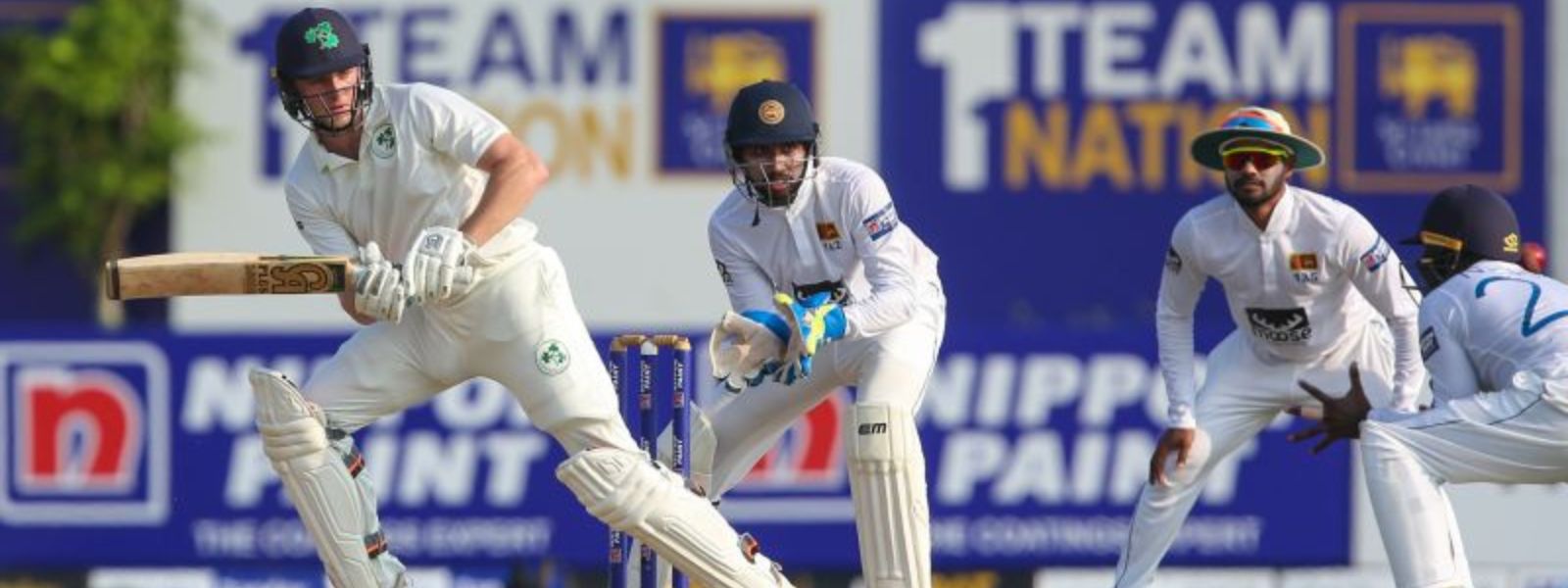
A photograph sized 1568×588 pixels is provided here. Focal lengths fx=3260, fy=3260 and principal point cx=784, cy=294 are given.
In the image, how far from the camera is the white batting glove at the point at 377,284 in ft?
26.5

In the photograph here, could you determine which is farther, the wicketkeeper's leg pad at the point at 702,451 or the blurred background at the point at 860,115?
the blurred background at the point at 860,115

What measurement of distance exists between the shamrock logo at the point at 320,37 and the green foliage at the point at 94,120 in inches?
444

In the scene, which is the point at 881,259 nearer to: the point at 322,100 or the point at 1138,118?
the point at 322,100

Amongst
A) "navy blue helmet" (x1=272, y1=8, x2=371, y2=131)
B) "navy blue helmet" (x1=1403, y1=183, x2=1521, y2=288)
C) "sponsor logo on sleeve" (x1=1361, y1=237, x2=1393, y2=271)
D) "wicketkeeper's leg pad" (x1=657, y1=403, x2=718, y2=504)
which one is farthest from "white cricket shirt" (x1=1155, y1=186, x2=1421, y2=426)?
"navy blue helmet" (x1=272, y1=8, x2=371, y2=131)

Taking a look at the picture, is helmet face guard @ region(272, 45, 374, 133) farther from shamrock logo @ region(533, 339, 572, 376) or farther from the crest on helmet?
the crest on helmet

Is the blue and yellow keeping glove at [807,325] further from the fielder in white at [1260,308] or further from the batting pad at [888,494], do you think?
the fielder in white at [1260,308]

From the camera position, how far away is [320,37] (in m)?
8.29

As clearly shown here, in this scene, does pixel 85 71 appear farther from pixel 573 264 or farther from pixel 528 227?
pixel 528 227

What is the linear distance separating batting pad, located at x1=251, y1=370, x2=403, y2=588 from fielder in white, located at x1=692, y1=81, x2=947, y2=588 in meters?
1.03

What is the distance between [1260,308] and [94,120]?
11.7 metres

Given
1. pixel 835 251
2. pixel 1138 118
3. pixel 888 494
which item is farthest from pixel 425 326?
pixel 1138 118

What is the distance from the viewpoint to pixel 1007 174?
19359 mm

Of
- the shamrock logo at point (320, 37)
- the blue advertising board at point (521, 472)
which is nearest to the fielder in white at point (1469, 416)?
the shamrock logo at point (320, 37)

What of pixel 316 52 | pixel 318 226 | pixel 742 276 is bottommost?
pixel 742 276
